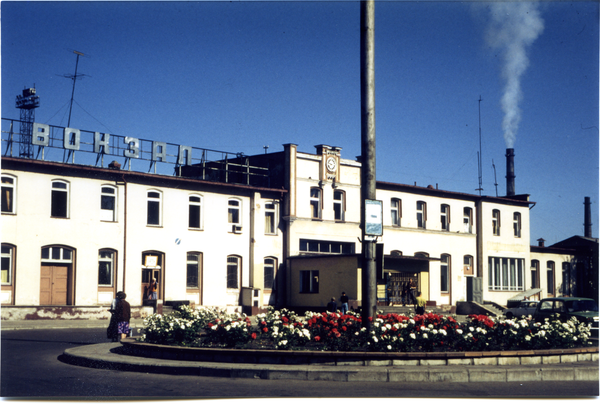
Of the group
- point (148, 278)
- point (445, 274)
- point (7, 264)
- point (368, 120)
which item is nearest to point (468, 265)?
point (445, 274)

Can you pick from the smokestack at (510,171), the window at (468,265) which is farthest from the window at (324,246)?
the smokestack at (510,171)

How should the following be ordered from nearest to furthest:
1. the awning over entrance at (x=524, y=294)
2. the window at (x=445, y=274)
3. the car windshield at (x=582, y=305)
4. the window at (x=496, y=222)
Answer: the car windshield at (x=582, y=305) < the window at (x=445, y=274) < the awning over entrance at (x=524, y=294) < the window at (x=496, y=222)

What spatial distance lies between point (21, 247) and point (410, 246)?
24381 millimetres

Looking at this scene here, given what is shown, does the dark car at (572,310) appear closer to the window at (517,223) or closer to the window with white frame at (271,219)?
the window with white frame at (271,219)

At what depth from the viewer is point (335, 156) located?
43156 mm

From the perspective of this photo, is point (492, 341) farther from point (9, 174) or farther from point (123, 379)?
point (9, 174)

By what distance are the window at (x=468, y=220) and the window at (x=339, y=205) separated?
1088 cm

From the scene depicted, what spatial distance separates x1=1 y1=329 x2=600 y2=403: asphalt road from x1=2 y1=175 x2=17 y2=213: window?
19368 millimetres

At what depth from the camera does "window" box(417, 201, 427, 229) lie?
4743 cm

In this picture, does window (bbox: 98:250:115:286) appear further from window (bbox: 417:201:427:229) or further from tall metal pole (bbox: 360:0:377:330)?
tall metal pole (bbox: 360:0:377:330)

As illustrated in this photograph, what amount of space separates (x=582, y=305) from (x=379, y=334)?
49.2 ft

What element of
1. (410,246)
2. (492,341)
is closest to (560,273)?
(410,246)

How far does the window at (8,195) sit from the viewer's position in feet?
101

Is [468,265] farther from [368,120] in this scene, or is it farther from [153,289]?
[368,120]
